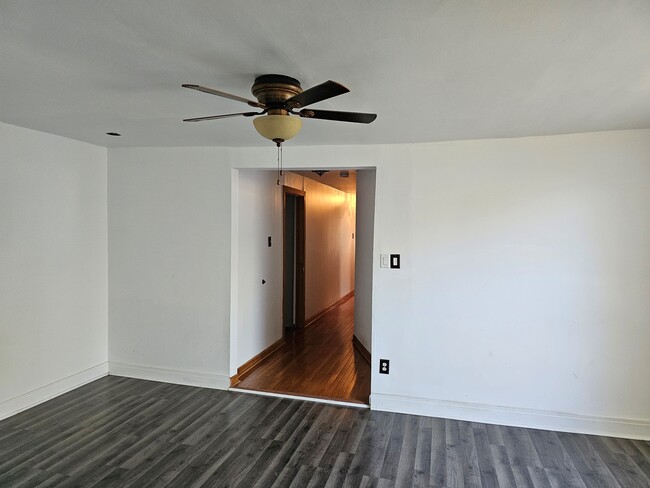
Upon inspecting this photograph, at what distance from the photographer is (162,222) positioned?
12.9ft

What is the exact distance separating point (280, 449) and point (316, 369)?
1551 mm

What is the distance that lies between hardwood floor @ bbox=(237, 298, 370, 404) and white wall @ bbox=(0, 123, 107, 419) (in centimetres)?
162

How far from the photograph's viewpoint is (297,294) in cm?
602

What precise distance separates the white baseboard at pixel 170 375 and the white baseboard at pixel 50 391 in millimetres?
162

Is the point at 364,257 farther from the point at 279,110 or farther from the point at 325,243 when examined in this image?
the point at 279,110

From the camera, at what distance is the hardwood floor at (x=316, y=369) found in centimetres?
377

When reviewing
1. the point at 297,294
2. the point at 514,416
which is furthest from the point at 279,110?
the point at 297,294

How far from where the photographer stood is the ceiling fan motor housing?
73.9 inches

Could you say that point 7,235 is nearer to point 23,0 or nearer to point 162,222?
point 162,222

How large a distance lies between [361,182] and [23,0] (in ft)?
12.9

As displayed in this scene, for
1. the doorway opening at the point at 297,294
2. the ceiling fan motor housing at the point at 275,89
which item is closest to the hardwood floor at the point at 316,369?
the doorway opening at the point at 297,294

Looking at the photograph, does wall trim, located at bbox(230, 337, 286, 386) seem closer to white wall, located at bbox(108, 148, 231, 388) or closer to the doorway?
white wall, located at bbox(108, 148, 231, 388)

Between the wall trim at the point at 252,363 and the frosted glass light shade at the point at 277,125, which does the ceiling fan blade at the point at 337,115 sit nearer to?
the frosted glass light shade at the point at 277,125

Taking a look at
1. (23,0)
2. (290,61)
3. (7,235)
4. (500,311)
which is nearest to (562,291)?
(500,311)
